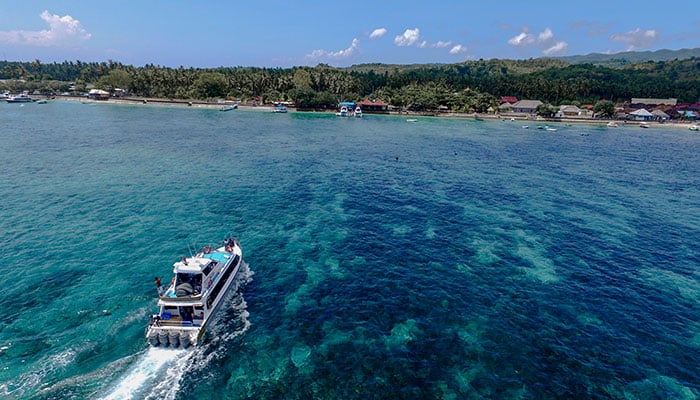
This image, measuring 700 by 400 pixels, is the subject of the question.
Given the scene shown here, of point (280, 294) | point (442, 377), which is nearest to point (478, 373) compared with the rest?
point (442, 377)

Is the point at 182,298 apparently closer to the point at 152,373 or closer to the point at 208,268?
the point at 208,268

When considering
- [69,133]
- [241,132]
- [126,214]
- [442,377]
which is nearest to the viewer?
[442,377]

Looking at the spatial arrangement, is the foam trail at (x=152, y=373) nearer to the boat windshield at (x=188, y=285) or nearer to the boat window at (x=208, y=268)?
the boat windshield at (x=188, y=285)

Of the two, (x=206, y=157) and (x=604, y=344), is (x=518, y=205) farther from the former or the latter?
(x=206, y=157)

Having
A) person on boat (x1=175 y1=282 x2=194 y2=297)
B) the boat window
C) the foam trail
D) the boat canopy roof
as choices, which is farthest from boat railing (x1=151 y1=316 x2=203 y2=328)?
the boat window

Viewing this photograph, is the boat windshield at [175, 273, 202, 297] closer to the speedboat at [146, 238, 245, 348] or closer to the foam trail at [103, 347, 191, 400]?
the speedboat at [146, 238, 245, 348]

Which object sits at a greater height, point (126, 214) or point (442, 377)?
point (126, 214)
